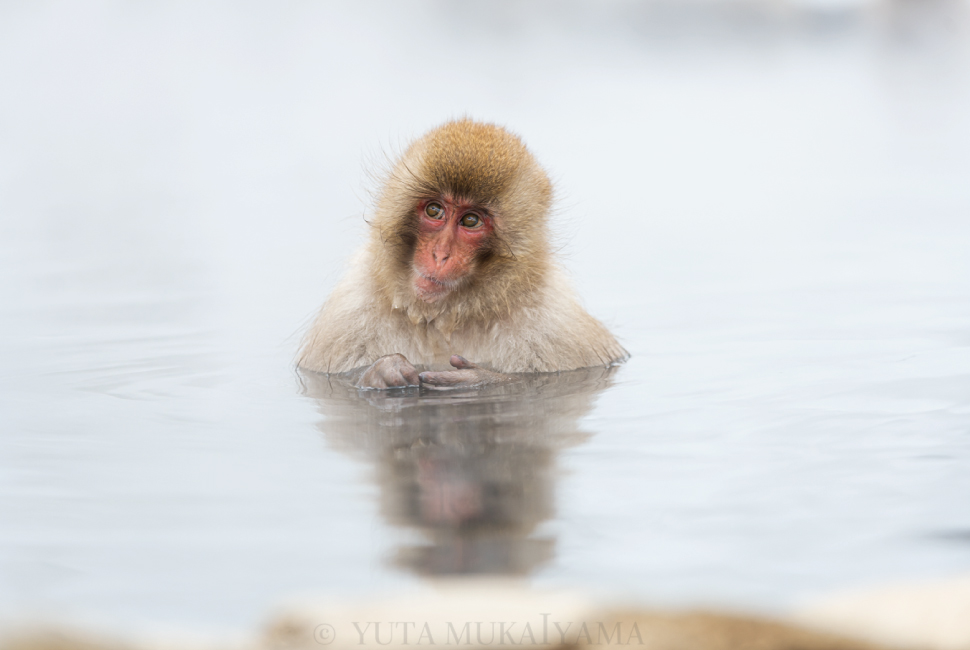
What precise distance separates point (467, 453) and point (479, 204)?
136 centimetres

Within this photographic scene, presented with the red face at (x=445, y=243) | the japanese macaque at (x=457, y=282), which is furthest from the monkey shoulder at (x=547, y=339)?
the red face at (x=445, y=243)

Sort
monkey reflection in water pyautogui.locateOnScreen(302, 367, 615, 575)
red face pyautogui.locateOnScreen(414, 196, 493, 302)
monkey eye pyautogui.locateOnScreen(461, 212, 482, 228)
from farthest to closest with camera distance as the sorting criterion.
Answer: monkey eye pyautogui.locateOnScreen(461, 212, 482, 228)
red face pyautogui.locateOnScreen(414, 196, 493, 302)
monkey reflection in water pyautogui.locateOnScreen(302, 367, 615, 575)

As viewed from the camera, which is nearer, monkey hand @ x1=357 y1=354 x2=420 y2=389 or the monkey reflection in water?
the monkey reflection in water

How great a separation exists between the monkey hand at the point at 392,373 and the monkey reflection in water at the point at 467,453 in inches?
1.7

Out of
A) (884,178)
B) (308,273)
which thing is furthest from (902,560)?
(884,178)

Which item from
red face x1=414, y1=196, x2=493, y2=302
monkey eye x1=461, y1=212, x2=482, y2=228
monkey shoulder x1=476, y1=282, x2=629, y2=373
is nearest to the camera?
red face x1=414, y1=196, x2=493, y2=302

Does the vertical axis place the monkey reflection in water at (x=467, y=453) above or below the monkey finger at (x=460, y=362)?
below

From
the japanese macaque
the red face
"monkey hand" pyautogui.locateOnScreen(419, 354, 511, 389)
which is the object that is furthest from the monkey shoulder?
the red face

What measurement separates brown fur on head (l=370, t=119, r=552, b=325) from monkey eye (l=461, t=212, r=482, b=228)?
0.05 meters

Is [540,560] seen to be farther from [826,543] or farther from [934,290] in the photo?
[934,290]

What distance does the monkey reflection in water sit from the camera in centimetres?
250

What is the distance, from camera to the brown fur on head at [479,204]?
4535 mm

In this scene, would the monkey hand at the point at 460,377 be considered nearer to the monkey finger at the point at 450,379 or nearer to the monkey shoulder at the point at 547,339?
the monkey finger at the point at 450,379

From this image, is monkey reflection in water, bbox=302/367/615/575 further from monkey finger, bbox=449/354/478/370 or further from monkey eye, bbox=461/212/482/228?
monkey eye, bbox=461/212/482/228
